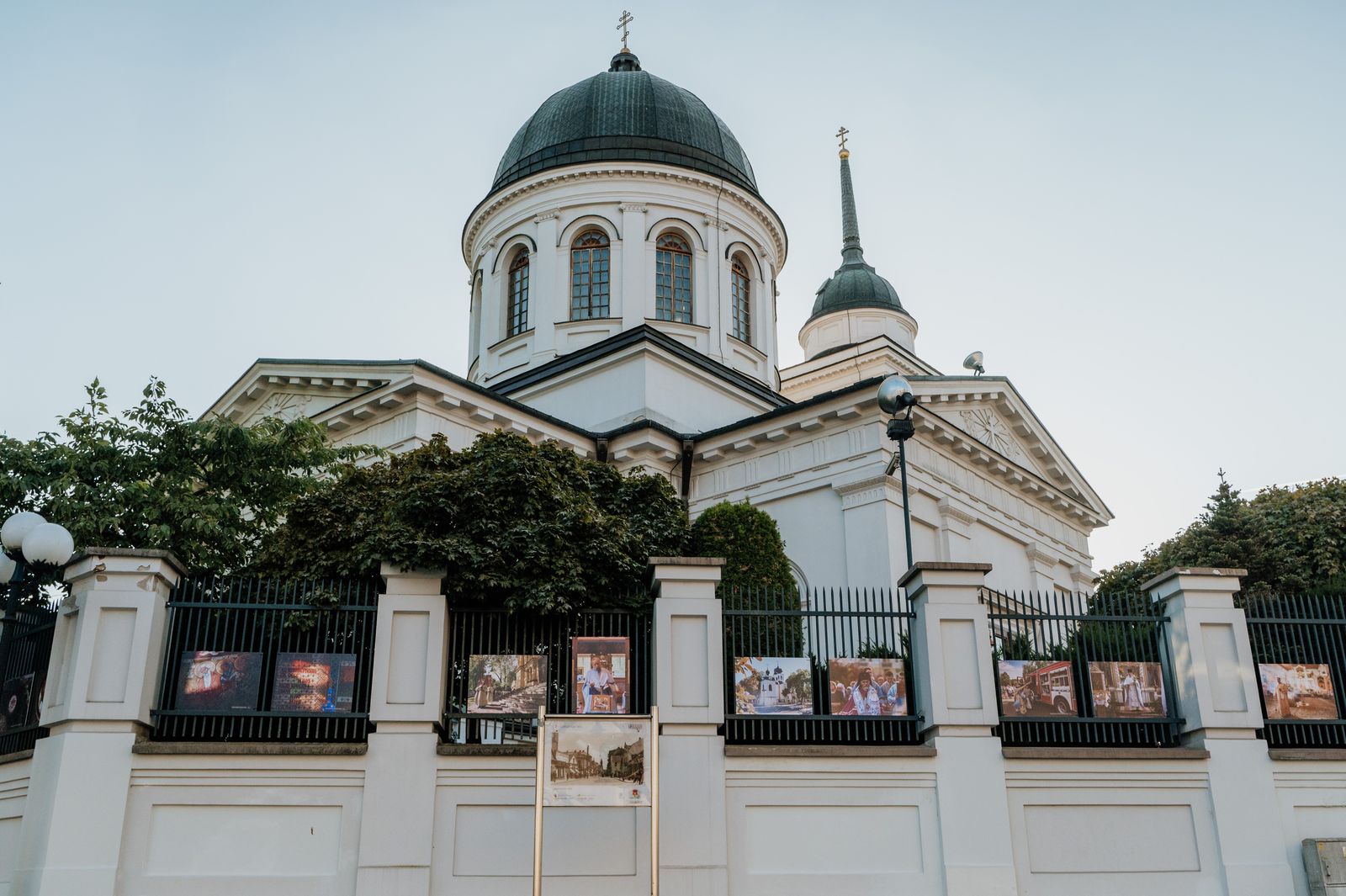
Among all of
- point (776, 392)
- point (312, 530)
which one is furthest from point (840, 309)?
point (312, 530)

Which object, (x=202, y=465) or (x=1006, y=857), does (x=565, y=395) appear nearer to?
(x=202, y=465)

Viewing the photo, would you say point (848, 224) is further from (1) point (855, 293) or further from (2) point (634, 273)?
(2) point (634, 273)

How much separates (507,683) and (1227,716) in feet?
21.8

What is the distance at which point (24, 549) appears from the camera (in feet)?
35.1

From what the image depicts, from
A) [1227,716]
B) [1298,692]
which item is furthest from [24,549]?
[1298,692]

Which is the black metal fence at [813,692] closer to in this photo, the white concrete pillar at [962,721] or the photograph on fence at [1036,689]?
the white concrete pillar at [962,721]

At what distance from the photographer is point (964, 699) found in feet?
36.4

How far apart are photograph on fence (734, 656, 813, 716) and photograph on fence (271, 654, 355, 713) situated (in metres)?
3.50

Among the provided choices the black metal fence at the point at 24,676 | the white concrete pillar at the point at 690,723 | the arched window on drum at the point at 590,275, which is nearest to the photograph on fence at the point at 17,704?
the black metal fence at the point at 24,676

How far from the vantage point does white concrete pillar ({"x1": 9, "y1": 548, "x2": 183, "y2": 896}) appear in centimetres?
993

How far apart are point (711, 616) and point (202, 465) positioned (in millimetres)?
9535

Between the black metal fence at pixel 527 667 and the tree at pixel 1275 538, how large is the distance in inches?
849

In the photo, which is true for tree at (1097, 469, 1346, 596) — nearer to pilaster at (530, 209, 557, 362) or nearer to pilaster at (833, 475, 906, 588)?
pilaster at (833, 475, 906, 588)

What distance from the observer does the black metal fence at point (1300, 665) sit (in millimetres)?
11609
